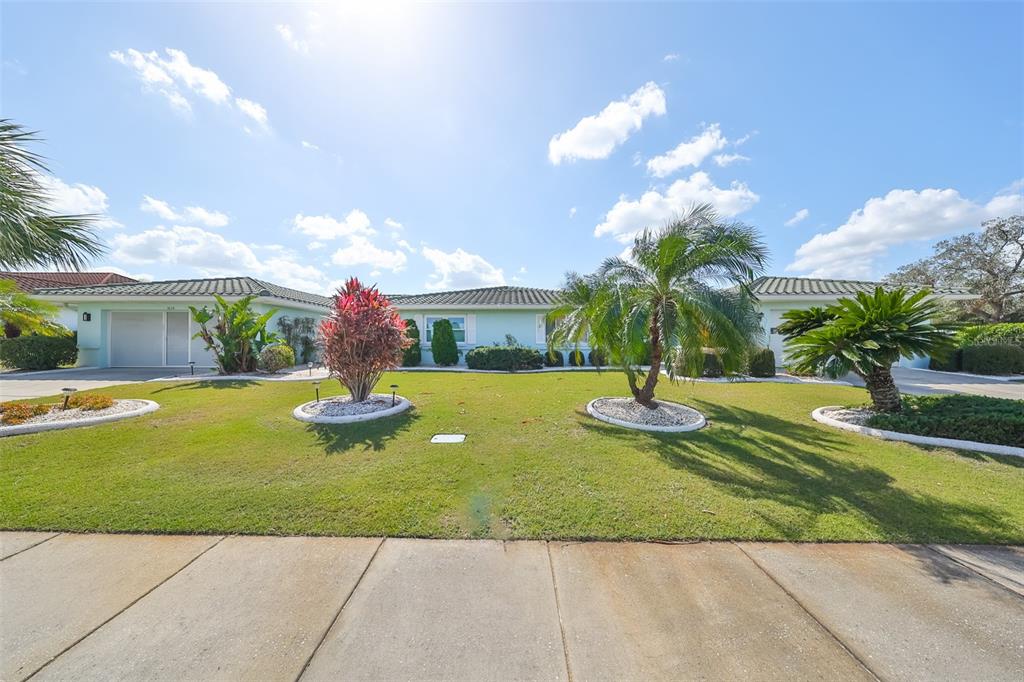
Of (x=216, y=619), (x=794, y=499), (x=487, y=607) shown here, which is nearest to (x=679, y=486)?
(x=794, y=499)

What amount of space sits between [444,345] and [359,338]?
27.5 feet

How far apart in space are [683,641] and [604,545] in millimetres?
1060

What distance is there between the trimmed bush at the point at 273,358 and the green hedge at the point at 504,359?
7.36 m

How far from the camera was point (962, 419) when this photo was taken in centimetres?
643

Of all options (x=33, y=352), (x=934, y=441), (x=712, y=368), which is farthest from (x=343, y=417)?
(x=33, y=352)

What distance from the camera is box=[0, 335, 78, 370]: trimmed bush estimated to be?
14.2 meters

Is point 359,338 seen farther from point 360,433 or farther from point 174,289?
point 174,289

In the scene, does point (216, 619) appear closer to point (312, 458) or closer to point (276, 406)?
point (312, 458)

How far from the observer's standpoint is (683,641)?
7.68 feet

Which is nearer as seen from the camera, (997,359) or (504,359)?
(997,359)

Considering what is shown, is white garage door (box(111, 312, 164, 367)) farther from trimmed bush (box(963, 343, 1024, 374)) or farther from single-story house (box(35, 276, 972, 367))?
trimmed bush (box(963, 343, 1024, 374))

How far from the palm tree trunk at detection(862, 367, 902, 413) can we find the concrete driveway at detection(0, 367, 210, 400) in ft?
67.0

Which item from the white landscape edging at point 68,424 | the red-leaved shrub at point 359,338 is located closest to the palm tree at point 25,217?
the white landscape edging at point 68,424

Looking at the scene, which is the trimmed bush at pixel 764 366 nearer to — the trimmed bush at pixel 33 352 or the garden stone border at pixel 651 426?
the garden stone border at pixel 651 426
